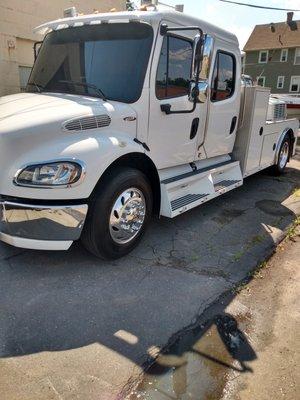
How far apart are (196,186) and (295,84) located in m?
36.0

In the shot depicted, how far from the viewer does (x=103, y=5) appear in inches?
441

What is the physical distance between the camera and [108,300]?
3.34 metres

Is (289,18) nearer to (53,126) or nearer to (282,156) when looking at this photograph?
(282,156)

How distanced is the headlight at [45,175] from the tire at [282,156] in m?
5.56

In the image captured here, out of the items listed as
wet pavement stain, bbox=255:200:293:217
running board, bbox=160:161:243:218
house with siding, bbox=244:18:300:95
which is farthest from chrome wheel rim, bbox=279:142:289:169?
house with siding, bbox=244:18:300:95

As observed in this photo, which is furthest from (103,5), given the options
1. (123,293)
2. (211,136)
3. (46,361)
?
(46,361)

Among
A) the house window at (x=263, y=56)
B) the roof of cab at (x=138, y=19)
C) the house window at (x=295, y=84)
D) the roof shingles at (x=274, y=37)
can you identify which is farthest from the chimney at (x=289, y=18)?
the roof of cab at (x=138, y=19)

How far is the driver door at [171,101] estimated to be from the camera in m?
4.09

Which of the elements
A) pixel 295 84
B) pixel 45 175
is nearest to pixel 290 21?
pixel 295 84

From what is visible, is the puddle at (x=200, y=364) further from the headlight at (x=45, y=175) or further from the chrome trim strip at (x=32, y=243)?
the headlight at (x=45, y=175)

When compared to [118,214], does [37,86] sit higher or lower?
higher

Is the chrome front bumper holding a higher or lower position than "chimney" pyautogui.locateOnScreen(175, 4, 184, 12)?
lower

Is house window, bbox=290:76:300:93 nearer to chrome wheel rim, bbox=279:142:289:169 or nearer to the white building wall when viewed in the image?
the white building wall

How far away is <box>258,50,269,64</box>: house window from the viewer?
3862cm
